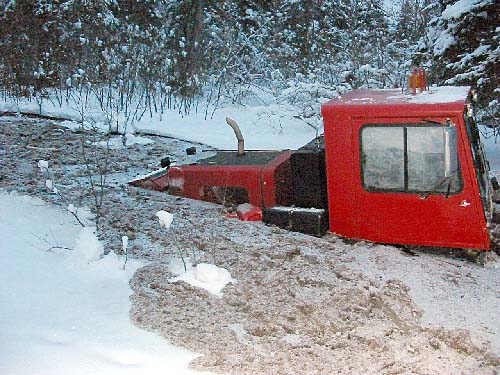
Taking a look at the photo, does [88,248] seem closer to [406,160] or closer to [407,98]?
[406,160]

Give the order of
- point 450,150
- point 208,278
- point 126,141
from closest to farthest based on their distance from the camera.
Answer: point 208,278, point 450,150, point 126,141

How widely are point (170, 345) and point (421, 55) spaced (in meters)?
8.87

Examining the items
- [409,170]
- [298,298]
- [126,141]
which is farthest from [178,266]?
[126,141]

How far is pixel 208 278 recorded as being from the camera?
4.51 metres

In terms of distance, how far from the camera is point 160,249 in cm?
522

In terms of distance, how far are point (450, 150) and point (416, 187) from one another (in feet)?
1.65

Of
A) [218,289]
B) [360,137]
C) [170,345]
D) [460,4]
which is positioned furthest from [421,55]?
[170,345]

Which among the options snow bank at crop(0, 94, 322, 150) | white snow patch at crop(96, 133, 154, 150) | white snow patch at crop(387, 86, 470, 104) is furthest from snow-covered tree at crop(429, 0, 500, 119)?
white snow patch at crop(96, 133, 154, 150)

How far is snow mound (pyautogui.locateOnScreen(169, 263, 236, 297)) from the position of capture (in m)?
4.48

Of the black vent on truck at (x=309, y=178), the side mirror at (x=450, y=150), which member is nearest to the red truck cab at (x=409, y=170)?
the side mirror at (x=450, y=150)

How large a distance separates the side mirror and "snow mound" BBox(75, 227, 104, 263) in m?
2.82

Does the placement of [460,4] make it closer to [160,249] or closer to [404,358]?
[160,249]

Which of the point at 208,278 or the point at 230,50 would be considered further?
the point at 230,50

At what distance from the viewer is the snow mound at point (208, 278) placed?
448cm
